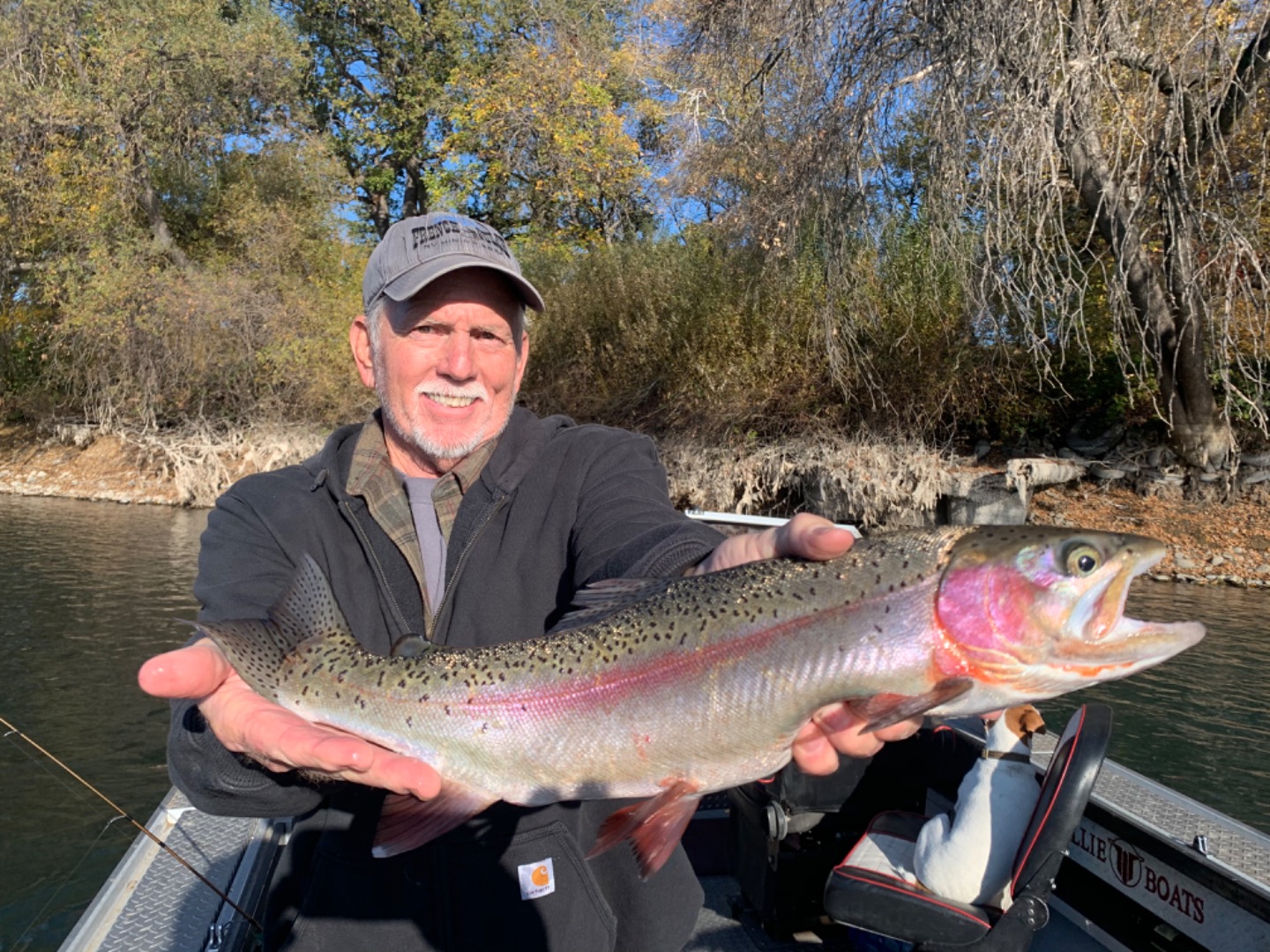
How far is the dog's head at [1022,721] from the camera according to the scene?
12.5ft

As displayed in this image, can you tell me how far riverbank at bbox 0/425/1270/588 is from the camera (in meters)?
13.2

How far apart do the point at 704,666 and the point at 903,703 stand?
0.48 metres

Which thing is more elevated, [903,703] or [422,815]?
[903,703]

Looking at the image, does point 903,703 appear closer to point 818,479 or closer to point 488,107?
point 818,479

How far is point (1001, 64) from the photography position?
9359mm

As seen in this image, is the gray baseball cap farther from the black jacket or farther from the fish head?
the fish head

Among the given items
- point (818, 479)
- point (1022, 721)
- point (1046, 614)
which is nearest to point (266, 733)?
point (1046, 614)

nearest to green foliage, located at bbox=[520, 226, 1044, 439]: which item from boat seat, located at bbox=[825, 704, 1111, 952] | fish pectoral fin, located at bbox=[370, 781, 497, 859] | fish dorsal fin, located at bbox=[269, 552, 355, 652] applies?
boat seat, located at bbox=[825, 704, 1111, 952]

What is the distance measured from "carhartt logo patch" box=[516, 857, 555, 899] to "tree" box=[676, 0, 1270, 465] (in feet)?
27.1

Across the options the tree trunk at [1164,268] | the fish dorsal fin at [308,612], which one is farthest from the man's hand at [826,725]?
the tree trunk at [1164,268]

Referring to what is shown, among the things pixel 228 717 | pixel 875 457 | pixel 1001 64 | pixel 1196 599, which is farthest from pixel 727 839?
pixel 875 457

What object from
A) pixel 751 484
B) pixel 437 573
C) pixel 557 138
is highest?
pixel 557 138

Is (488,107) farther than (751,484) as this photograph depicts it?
Yes

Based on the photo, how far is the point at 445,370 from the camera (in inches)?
113
